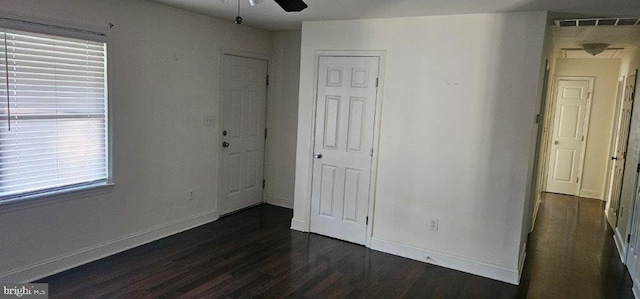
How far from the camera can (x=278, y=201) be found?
5.70 m

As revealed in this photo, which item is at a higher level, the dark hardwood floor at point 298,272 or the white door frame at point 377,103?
the white door frame at point 377,103

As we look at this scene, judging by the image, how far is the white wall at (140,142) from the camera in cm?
317

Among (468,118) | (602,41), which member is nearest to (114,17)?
(468,118)

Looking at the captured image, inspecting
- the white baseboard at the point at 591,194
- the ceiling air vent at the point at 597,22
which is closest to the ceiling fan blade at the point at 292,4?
the ceiling air vent at the point at 597,22

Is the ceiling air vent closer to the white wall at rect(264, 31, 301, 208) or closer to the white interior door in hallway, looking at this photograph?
the white wall at rect(264, 31, 301, 208)

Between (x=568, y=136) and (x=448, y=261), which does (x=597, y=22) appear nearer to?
(x=448, y=261)

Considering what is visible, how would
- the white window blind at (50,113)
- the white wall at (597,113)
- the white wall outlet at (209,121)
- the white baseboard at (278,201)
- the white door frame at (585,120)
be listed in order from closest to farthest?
the white window blind at (50,113) → the white wall outlet at (209,121) → the white baseboard at (278,201) → the white wall at (597,113) → the white door frame at (585,120)

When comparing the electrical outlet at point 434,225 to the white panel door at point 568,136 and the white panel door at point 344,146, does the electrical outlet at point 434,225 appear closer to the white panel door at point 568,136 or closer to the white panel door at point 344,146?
the white panel door at point 344,146

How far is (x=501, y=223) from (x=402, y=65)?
1666 millimetres

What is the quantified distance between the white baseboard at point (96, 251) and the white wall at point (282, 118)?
3.76 feet

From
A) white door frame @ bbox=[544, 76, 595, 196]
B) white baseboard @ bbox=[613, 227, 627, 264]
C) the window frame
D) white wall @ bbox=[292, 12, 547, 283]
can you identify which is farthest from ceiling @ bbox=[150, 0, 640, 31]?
white door frame @ bbox=[544, 76, 595, 196]

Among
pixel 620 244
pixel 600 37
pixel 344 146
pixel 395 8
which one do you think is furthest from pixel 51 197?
pixel 600 37

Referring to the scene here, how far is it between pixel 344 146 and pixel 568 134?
4942mm

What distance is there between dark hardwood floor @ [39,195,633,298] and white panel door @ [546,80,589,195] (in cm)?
288
